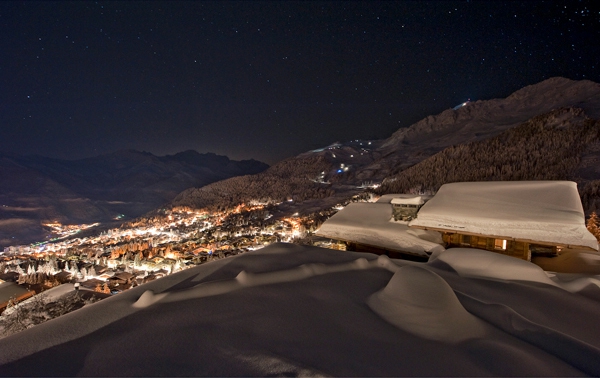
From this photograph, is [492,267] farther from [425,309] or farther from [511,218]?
[425,309]

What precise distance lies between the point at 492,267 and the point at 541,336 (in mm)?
2850

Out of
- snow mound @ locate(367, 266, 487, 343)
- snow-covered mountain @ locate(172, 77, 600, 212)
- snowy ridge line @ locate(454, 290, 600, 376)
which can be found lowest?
snowy ridge line @ locate(454, 290, 600, 376)

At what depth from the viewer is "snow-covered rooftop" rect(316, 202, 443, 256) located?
8375 mm

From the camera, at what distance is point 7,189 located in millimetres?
166250

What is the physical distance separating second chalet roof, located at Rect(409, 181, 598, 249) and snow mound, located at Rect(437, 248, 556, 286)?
218 centimetres

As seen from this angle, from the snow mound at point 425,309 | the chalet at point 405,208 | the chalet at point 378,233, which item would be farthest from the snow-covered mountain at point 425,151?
the snow mound at point 425,309

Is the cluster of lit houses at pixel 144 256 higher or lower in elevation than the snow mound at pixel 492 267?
lower

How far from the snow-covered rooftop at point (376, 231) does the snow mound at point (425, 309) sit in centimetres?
482

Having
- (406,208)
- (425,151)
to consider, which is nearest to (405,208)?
(406,208)

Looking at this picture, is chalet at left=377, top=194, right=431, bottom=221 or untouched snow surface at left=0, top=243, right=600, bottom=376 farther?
chalet at left=377, top=194, right=431, bottom=221

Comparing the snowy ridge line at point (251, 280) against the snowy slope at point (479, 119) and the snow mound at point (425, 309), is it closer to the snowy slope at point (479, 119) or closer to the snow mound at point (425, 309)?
the snow mound at point (425, 309)

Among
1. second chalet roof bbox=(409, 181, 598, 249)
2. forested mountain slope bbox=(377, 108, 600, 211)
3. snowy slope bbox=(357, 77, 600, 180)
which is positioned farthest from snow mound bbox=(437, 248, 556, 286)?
snowy slope bbox=(357, 77, 600, 180)

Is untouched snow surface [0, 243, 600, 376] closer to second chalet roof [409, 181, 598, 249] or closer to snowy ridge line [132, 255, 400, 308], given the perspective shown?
snowy ridge line [132, 255, 400, 308]

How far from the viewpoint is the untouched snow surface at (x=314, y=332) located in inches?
88.5
